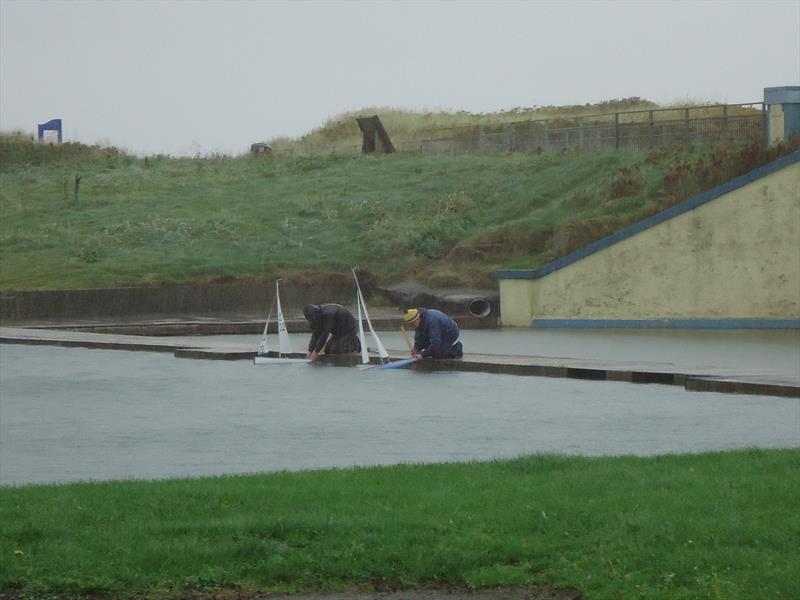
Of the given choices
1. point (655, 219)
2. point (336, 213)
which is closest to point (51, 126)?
point (336, 213)

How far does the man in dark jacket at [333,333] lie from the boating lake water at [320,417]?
23.6 inches

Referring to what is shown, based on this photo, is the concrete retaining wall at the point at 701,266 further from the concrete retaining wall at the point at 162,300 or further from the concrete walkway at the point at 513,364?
the concrete walkway at the point at 513,364

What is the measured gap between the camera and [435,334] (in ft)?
80.0

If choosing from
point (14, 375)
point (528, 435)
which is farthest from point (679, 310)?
point (528, 435)

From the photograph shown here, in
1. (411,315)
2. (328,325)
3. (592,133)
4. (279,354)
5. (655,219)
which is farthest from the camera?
(592,133)

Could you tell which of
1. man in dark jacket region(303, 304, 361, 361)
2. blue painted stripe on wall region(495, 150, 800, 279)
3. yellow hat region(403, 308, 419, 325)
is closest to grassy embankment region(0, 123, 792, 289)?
blue painted stripe on wall region(495, 150, 800, 279)

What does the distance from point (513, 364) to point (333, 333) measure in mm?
3941

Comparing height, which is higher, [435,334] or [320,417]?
[435,334]

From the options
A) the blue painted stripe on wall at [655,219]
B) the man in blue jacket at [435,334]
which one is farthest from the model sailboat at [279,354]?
the blue painted stripe on wall at [655,219]

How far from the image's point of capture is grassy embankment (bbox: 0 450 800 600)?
24.9ft

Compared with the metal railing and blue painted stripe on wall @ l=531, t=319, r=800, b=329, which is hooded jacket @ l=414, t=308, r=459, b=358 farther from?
the metal railing

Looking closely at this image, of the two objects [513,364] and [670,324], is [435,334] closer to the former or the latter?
[513,364]

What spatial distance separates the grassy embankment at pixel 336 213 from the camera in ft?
141

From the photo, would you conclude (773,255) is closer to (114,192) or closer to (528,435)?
(528,435)
